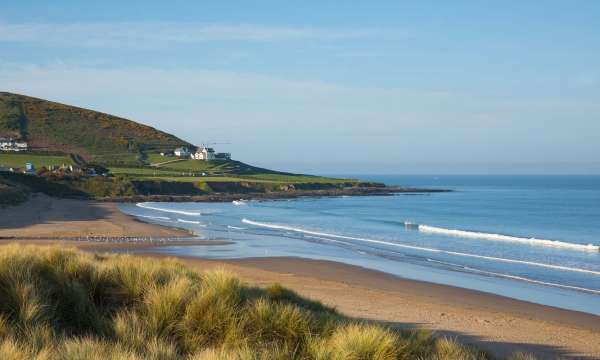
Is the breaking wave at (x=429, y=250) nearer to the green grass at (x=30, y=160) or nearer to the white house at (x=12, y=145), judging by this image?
the green grass at (x=30, y=160)

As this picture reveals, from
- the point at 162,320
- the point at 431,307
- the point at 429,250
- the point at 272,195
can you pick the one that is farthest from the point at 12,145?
the point at 162,320

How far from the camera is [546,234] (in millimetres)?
41312

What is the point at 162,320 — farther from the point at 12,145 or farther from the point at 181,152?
the point at 181,152

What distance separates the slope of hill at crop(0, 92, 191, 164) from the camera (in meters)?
113

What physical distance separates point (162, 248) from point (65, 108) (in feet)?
382

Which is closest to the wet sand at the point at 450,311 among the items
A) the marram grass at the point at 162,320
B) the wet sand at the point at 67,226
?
the marram grass at the point at 162,320

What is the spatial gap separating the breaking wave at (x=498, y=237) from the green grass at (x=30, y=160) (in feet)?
203

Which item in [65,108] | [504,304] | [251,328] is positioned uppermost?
[65,108]

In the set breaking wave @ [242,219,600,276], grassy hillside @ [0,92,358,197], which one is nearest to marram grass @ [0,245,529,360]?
breaking wave @ [242,219,600,276]

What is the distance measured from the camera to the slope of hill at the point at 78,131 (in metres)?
113

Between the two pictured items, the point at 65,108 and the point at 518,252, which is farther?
the point at 65,108

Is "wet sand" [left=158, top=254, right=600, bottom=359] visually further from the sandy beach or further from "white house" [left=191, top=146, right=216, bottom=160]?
"white house" [left=191, top=146, right=216, bottom=160]

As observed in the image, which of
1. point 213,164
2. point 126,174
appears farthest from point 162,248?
point 213,164

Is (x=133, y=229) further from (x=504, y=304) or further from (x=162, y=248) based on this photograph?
(x=504, y=304)
